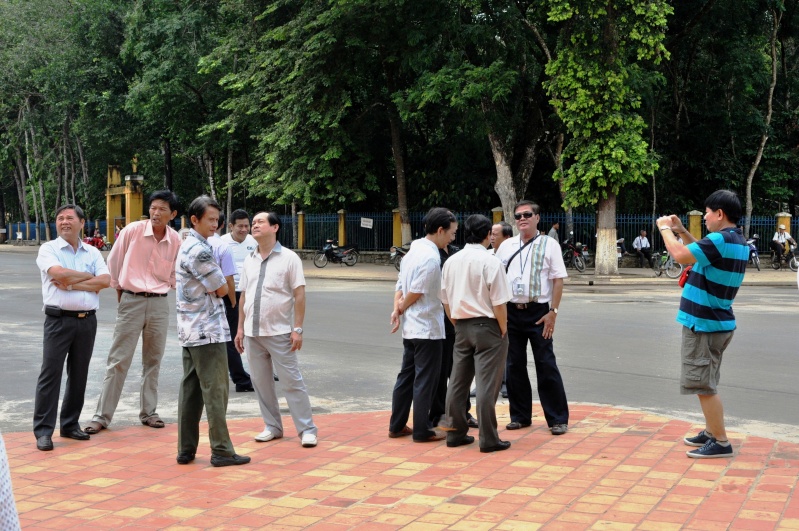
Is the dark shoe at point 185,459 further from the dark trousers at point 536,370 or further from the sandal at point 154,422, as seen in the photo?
the dark trousers at point 536,370

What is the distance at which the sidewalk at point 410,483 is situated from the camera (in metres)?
5.13

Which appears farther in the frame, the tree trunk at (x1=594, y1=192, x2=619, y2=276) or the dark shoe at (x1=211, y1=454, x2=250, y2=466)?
the tree trunk at (x1=594, y1=192, x2=619, y2=276)

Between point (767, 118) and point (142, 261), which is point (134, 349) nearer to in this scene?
point (142, 261)

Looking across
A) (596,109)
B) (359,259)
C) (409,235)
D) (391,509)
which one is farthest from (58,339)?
(359,259)

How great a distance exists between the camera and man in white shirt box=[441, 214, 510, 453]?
673 cm

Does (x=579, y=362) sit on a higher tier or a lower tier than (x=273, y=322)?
lower

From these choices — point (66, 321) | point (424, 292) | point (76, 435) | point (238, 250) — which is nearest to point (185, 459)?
point (76, 435)

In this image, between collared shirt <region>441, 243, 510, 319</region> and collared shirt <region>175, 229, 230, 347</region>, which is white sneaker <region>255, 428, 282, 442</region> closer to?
collared shirt <region>175, 229, 230, 347</region>

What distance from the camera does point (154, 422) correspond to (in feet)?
24.8

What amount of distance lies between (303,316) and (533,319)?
69.6 inches

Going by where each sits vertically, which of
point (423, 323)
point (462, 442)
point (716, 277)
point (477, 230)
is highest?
point (477, 230)

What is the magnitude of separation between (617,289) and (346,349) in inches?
536

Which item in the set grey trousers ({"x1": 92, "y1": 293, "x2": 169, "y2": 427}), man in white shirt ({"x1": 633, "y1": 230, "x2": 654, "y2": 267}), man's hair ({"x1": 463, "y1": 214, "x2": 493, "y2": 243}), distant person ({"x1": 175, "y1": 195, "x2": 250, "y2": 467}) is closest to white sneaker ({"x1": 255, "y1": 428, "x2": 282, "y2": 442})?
distant person ({"x1": 175, "y1": 195, "x2": 250, "y2": 467})

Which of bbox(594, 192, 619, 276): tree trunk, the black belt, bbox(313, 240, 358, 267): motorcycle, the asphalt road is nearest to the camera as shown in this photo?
the black belt
